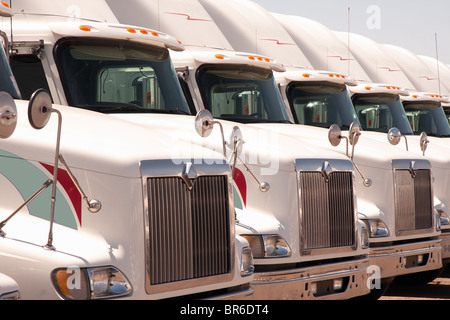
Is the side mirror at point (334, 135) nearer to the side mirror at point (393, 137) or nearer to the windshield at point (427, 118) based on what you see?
the side mirror at point (393, 137)

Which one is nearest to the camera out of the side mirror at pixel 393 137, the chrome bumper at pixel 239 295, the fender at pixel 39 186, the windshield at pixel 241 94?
the fender at pixel 39 186

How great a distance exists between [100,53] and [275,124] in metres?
2.52

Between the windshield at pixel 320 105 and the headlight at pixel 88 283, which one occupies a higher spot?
the windshield at pixel 320 105

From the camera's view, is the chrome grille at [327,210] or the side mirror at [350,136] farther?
the side mirror at [350,136]

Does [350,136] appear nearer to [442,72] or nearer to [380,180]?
[380,180]

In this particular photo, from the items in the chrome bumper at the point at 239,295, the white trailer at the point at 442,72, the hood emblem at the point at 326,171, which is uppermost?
the white trailer at the point at 442,72

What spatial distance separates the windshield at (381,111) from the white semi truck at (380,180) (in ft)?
5.79

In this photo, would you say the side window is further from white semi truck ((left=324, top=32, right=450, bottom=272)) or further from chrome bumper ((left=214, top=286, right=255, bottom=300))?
white semi truck ((left=324, top=32, right=450, bottom=272))

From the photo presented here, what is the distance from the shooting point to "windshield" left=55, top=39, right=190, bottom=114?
6.37m

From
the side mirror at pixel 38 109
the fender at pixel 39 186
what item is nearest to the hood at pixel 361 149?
the fender at pixel 39 186

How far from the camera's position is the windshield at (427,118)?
13516 mm

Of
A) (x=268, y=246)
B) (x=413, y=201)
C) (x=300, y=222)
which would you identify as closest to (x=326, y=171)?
(x=300, y=222)

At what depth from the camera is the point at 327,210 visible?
266 inches
